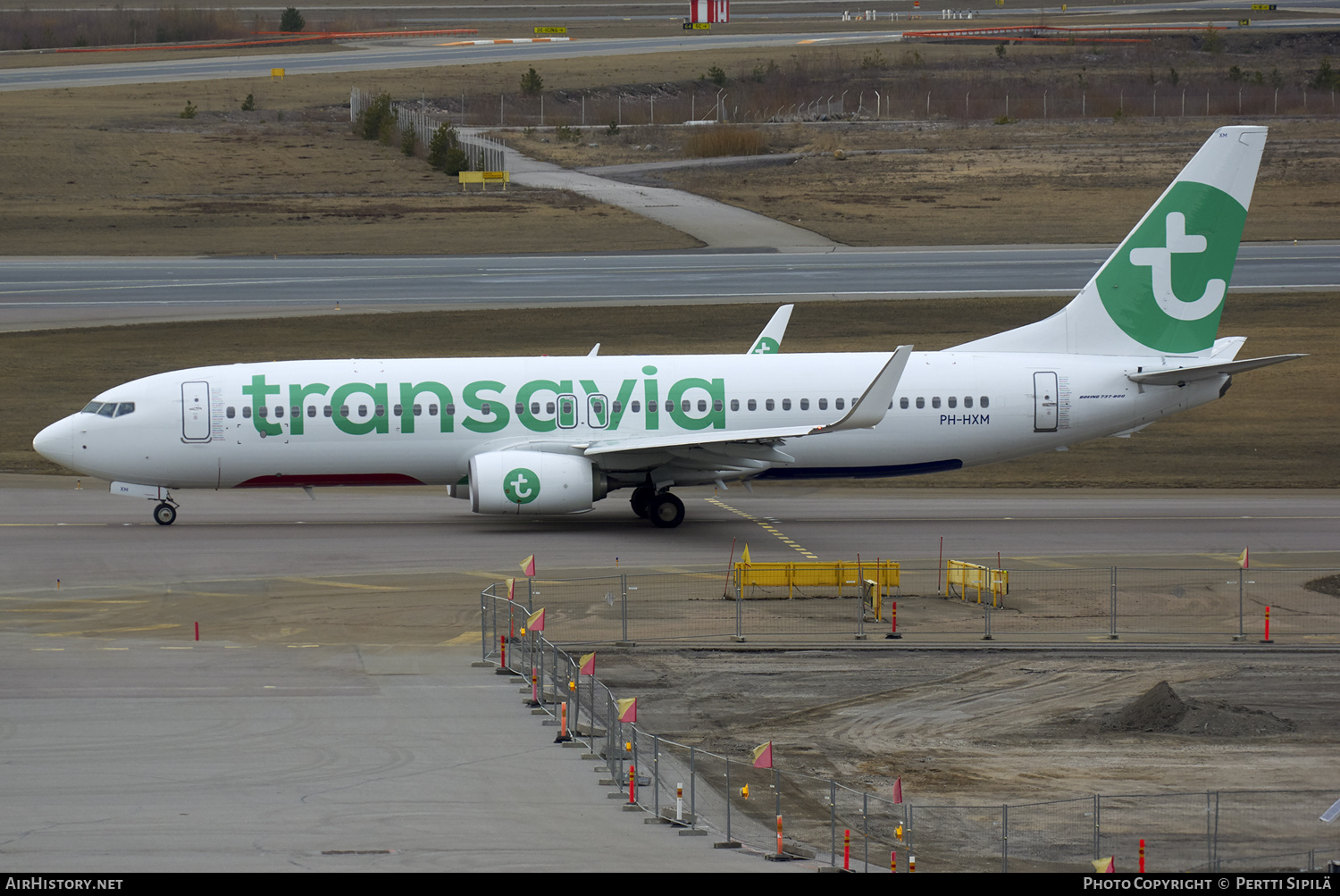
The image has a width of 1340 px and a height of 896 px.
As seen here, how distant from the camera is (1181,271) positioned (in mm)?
40406

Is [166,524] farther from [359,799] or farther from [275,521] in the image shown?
[359,799]

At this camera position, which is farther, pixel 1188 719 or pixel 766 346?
pixel 766 346

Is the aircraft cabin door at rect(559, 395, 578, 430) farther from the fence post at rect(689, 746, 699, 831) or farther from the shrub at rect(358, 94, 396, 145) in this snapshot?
the shrub at rect(358, 94, 396, 145)

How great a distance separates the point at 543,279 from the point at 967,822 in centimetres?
5749

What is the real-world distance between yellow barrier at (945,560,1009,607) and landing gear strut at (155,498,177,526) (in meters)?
19.9

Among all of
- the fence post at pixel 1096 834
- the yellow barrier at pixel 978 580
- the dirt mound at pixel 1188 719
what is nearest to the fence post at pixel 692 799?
the fence post at pixel 1096 834

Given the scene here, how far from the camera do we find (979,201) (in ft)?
303

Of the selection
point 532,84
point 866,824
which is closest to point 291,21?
point 532,84

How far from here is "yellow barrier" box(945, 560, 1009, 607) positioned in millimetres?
31016

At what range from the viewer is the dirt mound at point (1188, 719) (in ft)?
73.9

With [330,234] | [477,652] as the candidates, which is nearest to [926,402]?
[477,652]

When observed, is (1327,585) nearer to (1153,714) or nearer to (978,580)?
(978,580)

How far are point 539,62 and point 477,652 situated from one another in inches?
5027

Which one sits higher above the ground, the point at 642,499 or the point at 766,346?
the point at 766,346
